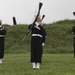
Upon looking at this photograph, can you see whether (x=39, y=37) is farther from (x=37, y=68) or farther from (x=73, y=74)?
(x=73, y=74)

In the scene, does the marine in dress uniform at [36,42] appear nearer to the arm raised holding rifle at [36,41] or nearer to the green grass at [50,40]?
the arm raised holding rifle at [36,41]

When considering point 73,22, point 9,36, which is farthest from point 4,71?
point 73,22

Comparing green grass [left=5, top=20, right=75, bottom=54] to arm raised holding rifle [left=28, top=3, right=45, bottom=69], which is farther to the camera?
green grass [left=5, top=20, right=75, bottom=54]

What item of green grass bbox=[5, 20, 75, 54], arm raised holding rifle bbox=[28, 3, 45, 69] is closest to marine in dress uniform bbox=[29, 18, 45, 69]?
arm raised holding rifle bbox=[28, 3, 45, 69]

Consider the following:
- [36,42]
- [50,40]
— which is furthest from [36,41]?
[50,40]

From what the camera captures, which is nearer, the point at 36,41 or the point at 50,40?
the point at 36,41

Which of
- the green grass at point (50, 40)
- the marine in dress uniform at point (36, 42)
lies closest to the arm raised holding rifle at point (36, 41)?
the marine in dress uniform at point (36, 42)

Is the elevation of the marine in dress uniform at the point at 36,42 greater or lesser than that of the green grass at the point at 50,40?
greater

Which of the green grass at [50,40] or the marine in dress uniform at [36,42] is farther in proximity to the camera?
the green grass at [50,40]

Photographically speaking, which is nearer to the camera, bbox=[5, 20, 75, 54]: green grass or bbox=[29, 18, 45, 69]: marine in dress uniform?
bbox=[29, 18, 45, 69]: marine in dress uniform

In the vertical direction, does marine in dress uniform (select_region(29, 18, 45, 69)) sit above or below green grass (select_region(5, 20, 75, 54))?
above

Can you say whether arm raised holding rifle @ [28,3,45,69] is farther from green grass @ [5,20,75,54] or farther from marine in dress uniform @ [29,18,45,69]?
green grass @ [5,20,75,54]

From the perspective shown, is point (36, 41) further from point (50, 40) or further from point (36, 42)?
point (50, 40)

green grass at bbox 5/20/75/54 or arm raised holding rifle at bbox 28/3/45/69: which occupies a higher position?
arm raised holding rifle at bbox 28/3/45/69
